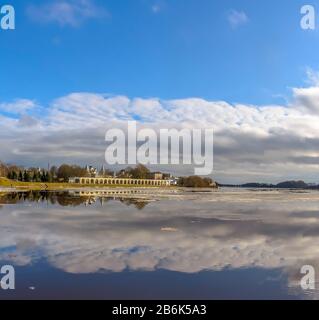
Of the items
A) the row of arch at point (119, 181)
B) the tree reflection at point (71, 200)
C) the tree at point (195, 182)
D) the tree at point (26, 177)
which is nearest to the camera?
the tree reflection at point (71, 200)

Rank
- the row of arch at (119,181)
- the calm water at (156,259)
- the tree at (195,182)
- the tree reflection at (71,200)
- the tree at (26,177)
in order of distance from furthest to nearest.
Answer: the tree at (195,182) < the row of arch at (119,181) < the tree at (26,177) < the tree reflection at (71,200) < the calm water at (156,259)

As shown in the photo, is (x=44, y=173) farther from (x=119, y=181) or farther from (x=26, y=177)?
(x=119, y=181)

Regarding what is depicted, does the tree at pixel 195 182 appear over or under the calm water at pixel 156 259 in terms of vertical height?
over
